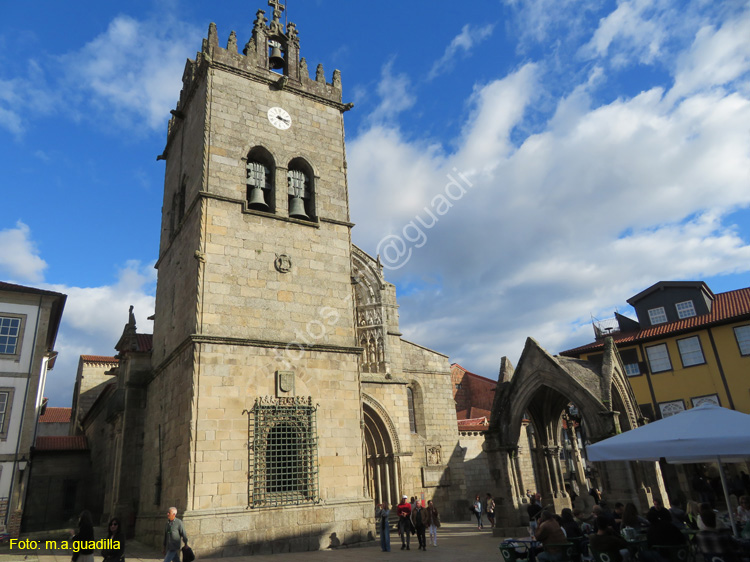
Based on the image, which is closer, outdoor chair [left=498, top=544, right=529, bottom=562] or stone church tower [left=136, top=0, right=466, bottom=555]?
outdoor chair [left=498, top=544, right=529, bottom=562]

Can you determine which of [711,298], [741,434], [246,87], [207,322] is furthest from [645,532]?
[711,298]

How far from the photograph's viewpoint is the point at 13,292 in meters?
21.2

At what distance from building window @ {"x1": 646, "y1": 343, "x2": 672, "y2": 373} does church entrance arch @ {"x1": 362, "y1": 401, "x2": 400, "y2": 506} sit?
562 inches

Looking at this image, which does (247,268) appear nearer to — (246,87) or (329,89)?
(246,87)

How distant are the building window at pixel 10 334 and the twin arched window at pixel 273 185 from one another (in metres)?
13.1

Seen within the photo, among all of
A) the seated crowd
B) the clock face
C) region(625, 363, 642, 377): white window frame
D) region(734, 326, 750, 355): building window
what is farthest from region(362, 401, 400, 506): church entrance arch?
region(734, 326, 750, 355): building window

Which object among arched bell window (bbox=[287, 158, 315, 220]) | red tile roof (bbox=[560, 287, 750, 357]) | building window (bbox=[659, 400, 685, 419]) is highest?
arched bell window (bbox=[287, 158, 315, 220])

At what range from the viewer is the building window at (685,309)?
26.3m

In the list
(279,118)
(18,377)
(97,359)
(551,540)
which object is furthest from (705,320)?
(97,359)

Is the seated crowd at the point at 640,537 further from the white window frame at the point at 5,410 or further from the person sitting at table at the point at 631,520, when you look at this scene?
the white window frame at the point at 5,410

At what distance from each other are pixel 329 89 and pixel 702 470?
21.9 metres

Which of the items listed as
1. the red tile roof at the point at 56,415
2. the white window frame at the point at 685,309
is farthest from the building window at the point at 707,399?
the red tile roof at the point at 56,415

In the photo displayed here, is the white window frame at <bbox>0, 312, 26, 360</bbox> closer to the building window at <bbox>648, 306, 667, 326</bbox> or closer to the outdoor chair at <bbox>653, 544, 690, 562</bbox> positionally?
the outdoor chair at <bbox>653, 544, 690, 562</bbox>

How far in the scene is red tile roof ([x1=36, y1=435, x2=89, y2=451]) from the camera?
1035 inches
